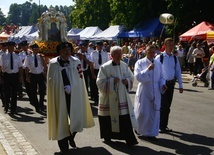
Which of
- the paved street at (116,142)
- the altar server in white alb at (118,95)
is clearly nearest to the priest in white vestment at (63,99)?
the paved street at (116,142)

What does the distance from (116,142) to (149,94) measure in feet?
3.68

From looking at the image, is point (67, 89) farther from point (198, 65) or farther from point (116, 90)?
point (198, 65)

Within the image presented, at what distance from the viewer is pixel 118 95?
24.3ft

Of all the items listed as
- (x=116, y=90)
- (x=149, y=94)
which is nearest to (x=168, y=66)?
(x=149, y=94)

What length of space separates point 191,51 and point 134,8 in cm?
1307

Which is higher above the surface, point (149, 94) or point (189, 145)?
→ point (149, 94)

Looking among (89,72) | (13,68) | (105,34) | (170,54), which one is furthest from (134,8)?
(170,54)

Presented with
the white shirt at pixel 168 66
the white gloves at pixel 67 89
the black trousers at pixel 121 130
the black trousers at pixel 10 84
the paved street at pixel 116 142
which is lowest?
the paved street at pixel 116 142

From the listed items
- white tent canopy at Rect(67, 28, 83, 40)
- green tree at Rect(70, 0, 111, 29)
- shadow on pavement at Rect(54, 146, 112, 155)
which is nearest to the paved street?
shadow on pavement at Rect(54, 146, 112, 155)

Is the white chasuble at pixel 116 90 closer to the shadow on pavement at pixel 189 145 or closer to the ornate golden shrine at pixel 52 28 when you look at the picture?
the shadow on pavement at pixel 189 145

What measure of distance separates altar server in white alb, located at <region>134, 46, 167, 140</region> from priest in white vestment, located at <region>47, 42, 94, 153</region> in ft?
4.80

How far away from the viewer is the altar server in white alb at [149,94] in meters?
7.98

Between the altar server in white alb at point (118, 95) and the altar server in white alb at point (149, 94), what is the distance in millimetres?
595

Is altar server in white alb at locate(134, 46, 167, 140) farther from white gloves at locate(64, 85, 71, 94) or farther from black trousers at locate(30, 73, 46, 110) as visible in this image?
black trousers at locate(30, 73, 46, 110)
